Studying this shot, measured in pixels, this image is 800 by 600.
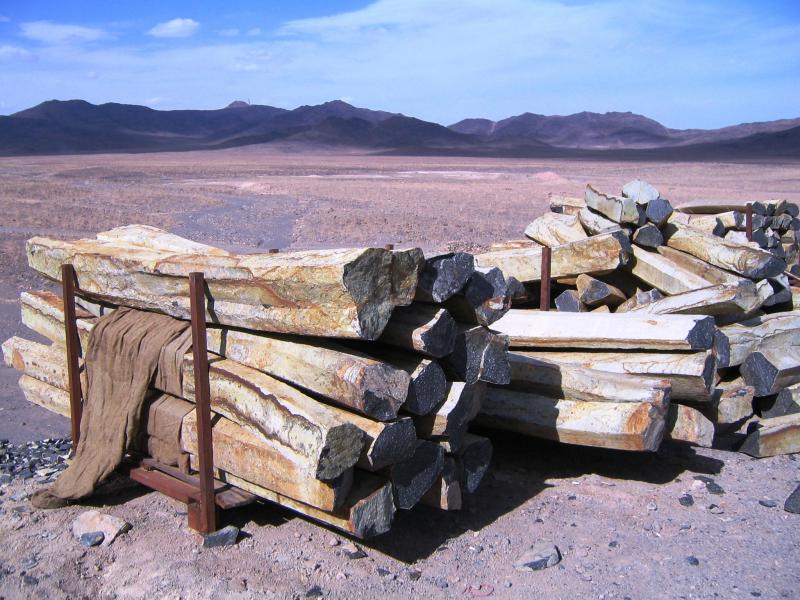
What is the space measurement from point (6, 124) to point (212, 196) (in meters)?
79.2

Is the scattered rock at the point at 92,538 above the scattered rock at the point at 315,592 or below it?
above

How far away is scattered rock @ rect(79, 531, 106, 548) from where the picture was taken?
14.7ft

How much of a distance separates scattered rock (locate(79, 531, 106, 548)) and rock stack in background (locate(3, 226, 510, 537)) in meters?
0.64

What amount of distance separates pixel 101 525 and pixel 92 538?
0.11m

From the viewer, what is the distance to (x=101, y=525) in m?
4.60

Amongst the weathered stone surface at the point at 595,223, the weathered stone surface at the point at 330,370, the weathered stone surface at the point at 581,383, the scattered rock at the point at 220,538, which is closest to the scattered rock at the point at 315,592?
the scattered rock at the point at 220,538

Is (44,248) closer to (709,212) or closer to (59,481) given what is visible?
(59,481)

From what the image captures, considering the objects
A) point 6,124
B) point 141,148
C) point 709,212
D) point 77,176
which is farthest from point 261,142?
point 709,212

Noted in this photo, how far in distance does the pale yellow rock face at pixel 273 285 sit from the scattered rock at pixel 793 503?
2.65 m

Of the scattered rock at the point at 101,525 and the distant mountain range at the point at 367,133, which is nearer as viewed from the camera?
the scattered rock at the point at 101,525

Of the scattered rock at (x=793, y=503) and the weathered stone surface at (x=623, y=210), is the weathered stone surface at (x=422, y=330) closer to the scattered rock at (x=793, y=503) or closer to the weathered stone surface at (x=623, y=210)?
the scattered rock at (x=793, y=503)

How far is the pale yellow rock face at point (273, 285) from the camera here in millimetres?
3900

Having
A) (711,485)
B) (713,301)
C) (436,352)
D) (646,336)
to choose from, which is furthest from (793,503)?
(436,352)

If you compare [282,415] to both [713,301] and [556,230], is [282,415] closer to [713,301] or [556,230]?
[713,301]
